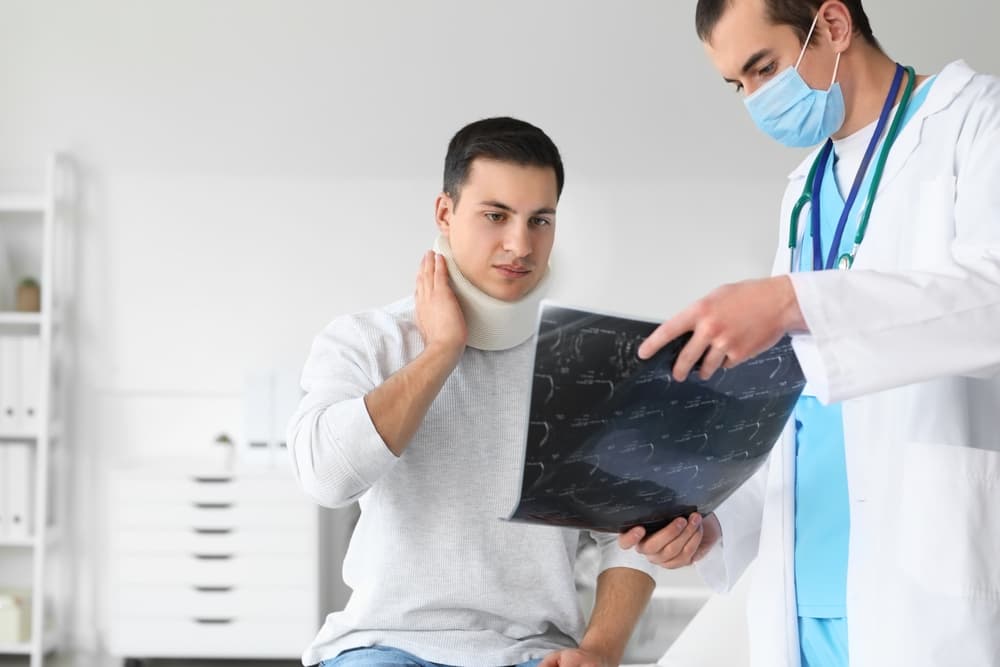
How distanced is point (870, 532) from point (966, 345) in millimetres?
302

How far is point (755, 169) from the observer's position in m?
4.68

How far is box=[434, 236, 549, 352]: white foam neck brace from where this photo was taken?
1742 mm

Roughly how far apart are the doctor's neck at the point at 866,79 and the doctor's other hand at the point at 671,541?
588 millimetres

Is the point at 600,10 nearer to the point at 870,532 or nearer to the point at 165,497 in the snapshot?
the point at 165,497

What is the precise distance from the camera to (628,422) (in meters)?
1.21

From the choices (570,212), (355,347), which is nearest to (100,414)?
(570,212)

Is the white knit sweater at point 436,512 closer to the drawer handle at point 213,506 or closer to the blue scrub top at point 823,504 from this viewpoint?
the blue scrub top at point 823,504

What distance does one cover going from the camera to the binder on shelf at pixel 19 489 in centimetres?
438

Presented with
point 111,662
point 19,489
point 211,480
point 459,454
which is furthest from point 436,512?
point 111,662

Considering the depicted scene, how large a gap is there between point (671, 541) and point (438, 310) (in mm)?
472

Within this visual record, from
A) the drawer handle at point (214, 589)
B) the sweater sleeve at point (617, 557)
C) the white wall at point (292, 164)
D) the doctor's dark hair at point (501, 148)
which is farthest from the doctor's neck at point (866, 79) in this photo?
the drawer handle at point (214, 589)

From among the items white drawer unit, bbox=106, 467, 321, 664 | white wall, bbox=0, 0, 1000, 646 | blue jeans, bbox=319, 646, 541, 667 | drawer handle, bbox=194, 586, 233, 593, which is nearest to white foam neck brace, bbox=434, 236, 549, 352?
blue jeans, bbox=319, 646, 541, 667

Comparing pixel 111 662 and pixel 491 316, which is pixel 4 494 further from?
pixel 491 316

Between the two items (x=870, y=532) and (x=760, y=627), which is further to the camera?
(x=760, y=627)
